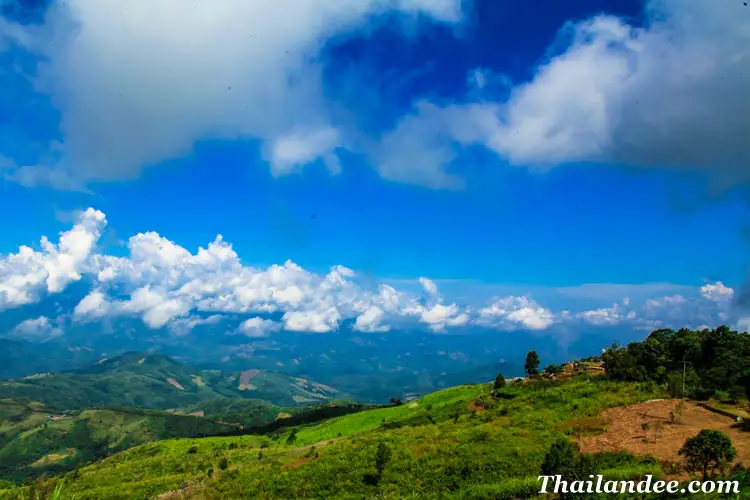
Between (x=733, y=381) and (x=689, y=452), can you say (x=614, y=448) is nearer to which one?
(x=689, y=452)

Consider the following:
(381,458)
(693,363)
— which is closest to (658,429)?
(381,458)

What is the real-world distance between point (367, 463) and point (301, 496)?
24.1 ft

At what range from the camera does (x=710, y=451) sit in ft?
86.9

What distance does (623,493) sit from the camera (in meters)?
25.5

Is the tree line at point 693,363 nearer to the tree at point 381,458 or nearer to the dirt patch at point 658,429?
the dirt patch at point 658,429

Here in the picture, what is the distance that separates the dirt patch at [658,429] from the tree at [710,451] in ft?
12.4

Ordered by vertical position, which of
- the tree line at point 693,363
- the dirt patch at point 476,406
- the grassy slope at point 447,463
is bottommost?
the grassy slope at point 447,463

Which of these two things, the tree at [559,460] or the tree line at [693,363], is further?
the tree line at [693,363]

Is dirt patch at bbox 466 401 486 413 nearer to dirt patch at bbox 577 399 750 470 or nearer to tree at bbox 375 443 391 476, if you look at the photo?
dirt patch at bbox 577 399 750 470

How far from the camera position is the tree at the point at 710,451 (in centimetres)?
2633

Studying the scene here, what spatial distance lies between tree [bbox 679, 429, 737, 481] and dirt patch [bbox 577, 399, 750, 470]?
3.79 meters

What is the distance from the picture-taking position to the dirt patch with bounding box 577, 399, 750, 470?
34.4 m

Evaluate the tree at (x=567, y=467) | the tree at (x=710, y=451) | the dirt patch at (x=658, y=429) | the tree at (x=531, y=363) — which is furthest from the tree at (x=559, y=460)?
the tree at (x=531, y=363)

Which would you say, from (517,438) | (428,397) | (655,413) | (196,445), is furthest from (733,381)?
(196,445)
